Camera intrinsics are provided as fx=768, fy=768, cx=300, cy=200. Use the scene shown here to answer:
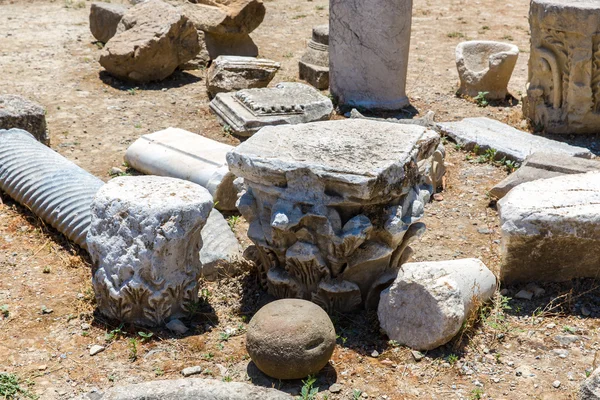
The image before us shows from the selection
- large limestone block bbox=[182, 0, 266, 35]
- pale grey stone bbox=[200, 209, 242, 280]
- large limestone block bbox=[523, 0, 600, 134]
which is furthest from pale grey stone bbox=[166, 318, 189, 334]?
large limestone block bbox=[182, 0, 266, 35]

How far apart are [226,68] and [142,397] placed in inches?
230

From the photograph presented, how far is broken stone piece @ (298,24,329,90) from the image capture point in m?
9.70

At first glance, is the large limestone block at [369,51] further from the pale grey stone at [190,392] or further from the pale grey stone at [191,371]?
the pale grey stone at [190,392]

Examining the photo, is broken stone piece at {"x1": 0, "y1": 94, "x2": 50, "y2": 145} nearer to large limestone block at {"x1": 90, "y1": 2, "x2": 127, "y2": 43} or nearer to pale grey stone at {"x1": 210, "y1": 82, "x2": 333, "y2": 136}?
pale grey stone at {"x1": 210, "y1": 82, "x2": 333, "y2": 136}

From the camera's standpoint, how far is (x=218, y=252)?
539 centimetres

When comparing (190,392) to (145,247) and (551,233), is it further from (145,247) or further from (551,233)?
(551,233)

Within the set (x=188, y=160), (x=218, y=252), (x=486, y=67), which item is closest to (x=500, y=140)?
(x=486, y=67)

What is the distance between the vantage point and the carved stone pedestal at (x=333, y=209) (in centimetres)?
458

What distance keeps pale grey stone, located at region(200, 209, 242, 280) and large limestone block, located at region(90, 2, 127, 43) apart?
6108mm

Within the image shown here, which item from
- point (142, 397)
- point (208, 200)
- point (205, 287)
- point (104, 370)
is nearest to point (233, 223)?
point (205, 287)

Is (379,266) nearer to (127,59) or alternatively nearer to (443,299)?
(443,299)

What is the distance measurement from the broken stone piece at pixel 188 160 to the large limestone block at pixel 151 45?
2.37 metres

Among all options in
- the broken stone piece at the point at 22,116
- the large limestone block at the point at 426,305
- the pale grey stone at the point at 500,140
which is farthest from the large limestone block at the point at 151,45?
the large limestone block at the point at 426,305

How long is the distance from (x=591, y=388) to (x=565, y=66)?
4.82 meters
